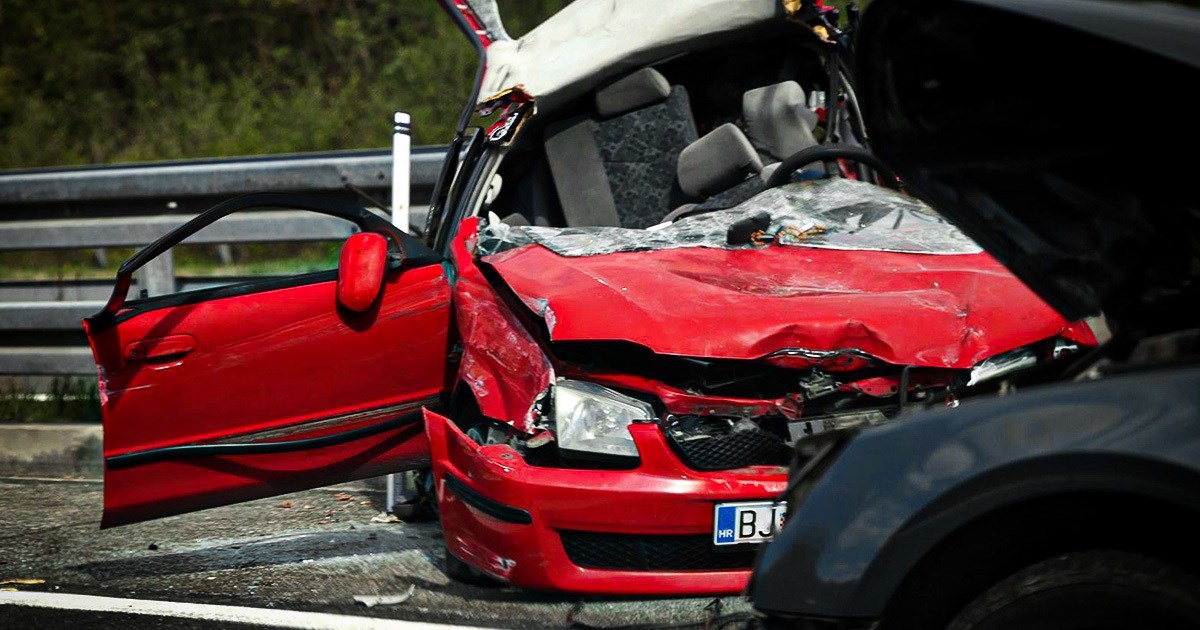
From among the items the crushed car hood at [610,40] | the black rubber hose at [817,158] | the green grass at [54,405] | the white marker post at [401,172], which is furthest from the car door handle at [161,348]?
the green grass at [54,405]

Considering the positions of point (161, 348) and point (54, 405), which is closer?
point (161, 348)

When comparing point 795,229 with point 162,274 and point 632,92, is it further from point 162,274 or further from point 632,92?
point 162,274

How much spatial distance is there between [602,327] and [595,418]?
27 centimetres

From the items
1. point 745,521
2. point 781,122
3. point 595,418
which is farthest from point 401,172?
point 745,521

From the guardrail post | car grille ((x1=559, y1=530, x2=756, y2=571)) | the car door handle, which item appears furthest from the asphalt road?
the guardrail post

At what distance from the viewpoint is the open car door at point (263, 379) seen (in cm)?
406

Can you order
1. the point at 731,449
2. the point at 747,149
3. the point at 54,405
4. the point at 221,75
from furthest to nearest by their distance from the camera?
1. the point at 221,75
2. the point at 54,405
3. the point at 747,149
4. the point at 731,449

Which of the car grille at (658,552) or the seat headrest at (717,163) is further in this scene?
the seat headrest at (717,163)

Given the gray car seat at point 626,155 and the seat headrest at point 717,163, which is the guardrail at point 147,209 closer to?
the gray car seat at point 626,155

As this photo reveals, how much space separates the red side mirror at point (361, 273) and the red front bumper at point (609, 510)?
91cm

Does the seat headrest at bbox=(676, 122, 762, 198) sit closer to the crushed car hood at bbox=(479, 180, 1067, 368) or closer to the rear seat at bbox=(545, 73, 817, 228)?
the rear seat at bbox=(545, 73, 817, 228)

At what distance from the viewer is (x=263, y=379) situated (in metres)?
4.14

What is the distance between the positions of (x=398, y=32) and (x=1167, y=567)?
54.9 feet

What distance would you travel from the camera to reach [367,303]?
4.18 metres
